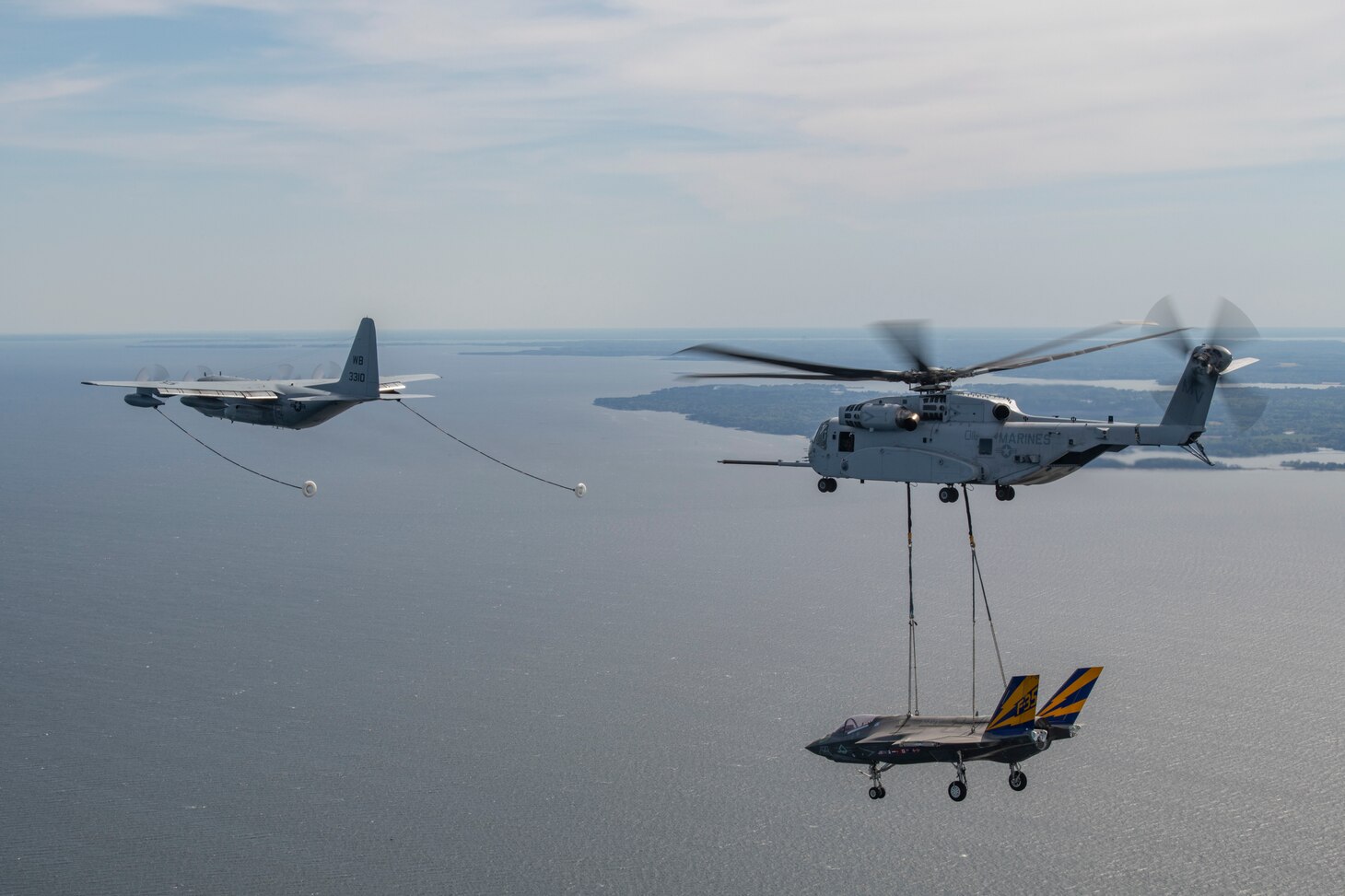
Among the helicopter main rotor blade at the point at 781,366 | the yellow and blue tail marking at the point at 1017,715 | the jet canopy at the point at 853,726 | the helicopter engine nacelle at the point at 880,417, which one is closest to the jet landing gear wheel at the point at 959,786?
the yellow and blue tail marking at the point at 1017,715

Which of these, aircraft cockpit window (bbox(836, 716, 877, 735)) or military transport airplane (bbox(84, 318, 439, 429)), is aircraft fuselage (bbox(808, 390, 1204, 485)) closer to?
aircraft cockpit window (bbox(836, 716, 877, 735))

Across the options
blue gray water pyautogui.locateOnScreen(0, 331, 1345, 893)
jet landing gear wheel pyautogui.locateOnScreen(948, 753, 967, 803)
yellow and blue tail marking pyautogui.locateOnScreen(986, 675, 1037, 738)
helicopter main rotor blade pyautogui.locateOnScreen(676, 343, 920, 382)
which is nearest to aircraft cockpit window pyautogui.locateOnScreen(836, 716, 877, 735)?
jet landing gear wheel pyautogui.locateOnScreen(948, 753, 967, 803)

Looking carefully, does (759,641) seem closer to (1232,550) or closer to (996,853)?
(996,853)

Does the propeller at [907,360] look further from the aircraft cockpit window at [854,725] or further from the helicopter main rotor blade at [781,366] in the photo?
the aircraft cockpit window at [854,725]

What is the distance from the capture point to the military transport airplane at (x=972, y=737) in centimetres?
4991

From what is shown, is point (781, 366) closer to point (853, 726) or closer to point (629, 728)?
point (853, 726)

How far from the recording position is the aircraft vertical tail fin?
202 ft

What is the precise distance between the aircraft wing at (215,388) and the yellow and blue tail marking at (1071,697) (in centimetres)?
4318

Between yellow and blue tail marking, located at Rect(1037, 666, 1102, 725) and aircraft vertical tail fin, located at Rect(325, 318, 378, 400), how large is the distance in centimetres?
3844

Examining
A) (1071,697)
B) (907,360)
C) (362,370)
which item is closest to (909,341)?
(907,360)

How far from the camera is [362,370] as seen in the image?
2431 inches

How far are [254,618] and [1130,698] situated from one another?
11712cm

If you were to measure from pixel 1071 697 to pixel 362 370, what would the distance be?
40040 millimetres

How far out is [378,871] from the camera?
104 metres
